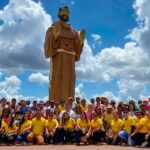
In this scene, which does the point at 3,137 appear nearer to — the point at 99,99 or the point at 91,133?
the point at 91,133

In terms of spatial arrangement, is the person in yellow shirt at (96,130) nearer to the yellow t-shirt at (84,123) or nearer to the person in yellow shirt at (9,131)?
the yellow t-shirt at (84,123)

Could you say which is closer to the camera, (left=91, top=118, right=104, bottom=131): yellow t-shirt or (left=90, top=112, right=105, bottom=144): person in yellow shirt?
(left=90, top=112, right=105, bottom=144): person in yellow shirt

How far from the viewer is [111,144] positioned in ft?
47.8

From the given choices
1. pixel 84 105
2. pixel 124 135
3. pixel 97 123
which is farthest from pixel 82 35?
pixel 124 135

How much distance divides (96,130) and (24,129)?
2843mm

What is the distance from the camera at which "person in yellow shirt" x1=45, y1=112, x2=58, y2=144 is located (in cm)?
1501

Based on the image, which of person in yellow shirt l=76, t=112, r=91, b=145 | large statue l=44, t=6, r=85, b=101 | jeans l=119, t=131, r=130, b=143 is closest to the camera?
jeans l=119, t=131, r=130, b=143

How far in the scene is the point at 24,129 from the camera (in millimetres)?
15156

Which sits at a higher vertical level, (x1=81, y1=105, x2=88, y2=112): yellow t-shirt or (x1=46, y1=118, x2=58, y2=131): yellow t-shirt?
(x1=81, y1=105, x2=88, y2=112): yellow t-shirt

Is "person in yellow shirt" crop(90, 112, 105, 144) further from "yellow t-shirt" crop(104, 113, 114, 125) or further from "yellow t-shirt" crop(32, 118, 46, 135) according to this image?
"yellow t-shirt" crop(32, 118, 46, 135)

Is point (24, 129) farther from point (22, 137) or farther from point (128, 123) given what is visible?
point (128, 123)

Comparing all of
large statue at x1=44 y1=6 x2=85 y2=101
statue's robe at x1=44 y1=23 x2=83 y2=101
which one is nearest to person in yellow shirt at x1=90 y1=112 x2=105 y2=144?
large statue at x1=44 y1=6 x2=85 y2=101

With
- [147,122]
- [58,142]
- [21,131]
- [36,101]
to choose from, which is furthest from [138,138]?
[36,101]

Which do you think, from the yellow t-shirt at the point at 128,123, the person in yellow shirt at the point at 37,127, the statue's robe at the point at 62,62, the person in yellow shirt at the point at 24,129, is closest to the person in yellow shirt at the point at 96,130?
the yellow t-shirt at the point at 128,123
